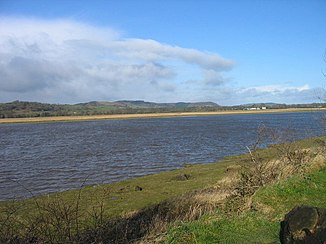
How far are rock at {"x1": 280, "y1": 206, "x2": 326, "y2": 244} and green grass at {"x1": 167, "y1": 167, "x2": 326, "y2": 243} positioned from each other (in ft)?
2.40

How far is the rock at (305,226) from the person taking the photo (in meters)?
5.12

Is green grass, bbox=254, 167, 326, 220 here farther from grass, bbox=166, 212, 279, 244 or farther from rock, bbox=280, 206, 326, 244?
rock, bbox=280, 206, 326, 244

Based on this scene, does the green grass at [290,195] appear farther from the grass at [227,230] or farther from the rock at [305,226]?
the rock at [305,226]

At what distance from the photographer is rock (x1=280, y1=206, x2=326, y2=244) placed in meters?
5.12

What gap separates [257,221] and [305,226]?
6.53ft

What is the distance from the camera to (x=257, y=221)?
719 centimetres

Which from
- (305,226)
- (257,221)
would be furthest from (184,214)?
(305,226)

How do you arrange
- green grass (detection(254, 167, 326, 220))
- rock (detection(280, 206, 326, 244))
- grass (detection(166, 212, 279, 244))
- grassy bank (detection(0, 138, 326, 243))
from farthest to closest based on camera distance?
green grass (detection(254, 167, 326, 220)), grassy bank (detection(0, 138, 326, 243)), grass (detection(166, 212, 279, 244)), rock (detection(280, 206, 326, 244))

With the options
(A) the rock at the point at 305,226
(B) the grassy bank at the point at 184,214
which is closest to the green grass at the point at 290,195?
(B) the grassy bank at the point at 184,214

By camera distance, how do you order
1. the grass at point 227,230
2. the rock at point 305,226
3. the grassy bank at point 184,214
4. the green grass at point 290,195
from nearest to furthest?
the rock at point 305,226 → the grass at point 227,230 → the grassy bank at point 184,214 → the green grass at point 290,195

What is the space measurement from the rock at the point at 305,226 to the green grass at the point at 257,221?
2.40ft

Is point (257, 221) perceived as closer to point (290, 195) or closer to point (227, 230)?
point (227, 230)

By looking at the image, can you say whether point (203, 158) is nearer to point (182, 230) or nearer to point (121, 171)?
point (121, 171)

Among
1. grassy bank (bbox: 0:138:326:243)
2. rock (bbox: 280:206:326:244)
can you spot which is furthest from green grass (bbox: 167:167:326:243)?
rock (bbox: 280:206:326:244)
